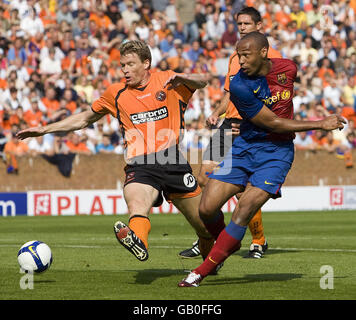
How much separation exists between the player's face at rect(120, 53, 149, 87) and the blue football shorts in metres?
1.41

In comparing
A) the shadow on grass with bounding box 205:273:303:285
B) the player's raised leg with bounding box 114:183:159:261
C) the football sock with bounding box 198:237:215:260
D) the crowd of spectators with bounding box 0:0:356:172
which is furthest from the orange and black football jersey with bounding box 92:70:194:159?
the crowd of spectators with bounding box 0:0:356:172

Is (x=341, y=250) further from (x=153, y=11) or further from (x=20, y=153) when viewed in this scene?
(x=153, y=11)

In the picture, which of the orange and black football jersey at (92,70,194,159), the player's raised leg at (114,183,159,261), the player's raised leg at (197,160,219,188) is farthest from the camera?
the player's raised leg at (197,160,219,188)

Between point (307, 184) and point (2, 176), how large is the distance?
27.2 feet

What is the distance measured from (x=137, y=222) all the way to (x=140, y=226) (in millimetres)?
62

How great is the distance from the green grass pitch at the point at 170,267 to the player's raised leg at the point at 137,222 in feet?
1.30

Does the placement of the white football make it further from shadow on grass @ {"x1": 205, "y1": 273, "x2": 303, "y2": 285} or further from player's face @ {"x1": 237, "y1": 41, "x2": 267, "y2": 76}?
player's face @ {"x1": 237, "y1": 41, "x2": 267, "y2": 76}

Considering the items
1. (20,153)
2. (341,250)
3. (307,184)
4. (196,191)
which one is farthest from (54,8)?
(196,191)

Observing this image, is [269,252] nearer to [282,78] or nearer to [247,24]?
[247,24]

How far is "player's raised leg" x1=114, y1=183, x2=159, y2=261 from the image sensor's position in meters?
7.81

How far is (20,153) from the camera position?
20.7 meters

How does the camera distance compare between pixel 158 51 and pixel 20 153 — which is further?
pixel 158 51

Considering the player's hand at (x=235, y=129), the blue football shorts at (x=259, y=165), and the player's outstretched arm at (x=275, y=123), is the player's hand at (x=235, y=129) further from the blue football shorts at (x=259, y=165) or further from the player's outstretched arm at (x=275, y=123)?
the player's outstretched arm at (x=275, y=123)

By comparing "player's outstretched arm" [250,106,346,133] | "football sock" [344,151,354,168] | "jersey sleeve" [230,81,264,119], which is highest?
"jersey sleeve" [230,81,264,119]
